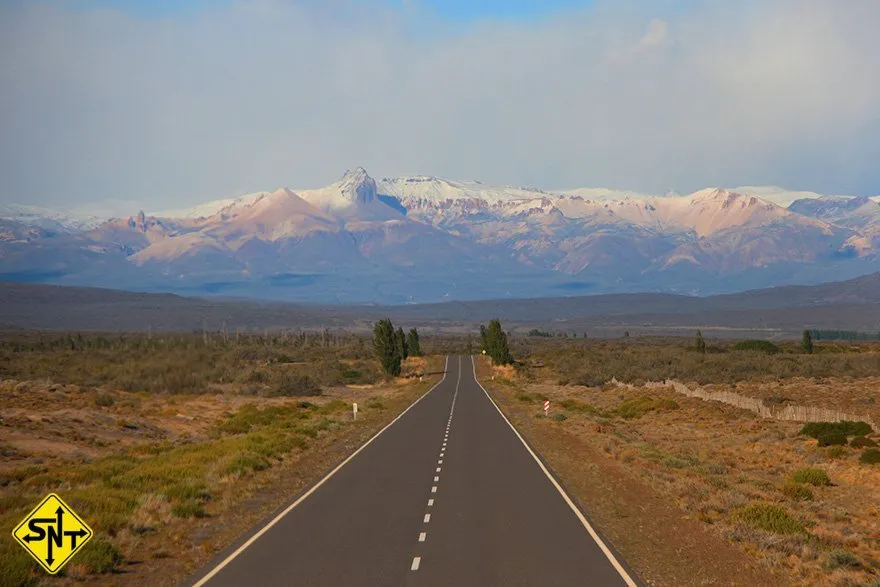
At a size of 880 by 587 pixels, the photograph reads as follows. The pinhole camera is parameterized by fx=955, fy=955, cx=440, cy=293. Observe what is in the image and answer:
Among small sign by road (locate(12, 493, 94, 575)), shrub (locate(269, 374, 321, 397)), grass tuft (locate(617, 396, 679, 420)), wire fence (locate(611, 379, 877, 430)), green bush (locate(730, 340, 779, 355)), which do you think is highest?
small sign by road (locate(12, 493, 94, 575))

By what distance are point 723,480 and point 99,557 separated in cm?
1838

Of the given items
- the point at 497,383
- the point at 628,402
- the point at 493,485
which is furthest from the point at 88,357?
the point at 493,485

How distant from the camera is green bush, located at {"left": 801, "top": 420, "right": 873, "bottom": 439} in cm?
3809

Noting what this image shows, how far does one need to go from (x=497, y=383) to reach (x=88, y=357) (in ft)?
124

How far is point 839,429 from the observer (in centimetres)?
3838

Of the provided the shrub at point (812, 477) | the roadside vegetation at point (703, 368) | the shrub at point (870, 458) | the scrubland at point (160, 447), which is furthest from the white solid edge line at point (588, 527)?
the roadside vegetation at point (703, 368)

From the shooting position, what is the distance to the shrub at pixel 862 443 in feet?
118

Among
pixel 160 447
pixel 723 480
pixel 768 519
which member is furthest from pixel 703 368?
pixel 768 519

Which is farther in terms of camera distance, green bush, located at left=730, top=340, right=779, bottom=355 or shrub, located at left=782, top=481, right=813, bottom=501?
green bush, located at left=730, top=340, right=779, bottom=355

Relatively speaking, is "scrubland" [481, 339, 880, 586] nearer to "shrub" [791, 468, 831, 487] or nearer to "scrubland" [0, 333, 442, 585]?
"shrub" [791, 468, 831, 487]

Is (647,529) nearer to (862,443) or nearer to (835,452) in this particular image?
(835,452)

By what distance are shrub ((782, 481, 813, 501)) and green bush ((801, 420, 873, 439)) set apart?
11919 mm

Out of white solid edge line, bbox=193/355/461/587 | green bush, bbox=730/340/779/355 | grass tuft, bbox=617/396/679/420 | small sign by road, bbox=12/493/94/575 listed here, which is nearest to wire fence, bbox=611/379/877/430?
grass tuft, bbox=617/396/679/420

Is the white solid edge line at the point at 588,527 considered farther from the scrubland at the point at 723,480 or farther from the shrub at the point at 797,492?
the shrub at the point at 797,492
